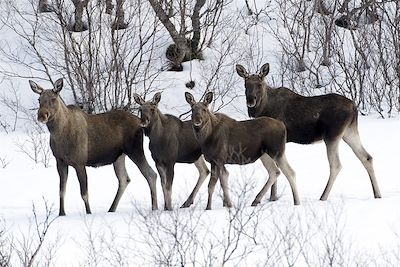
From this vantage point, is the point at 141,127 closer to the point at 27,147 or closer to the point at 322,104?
the point at 322,104

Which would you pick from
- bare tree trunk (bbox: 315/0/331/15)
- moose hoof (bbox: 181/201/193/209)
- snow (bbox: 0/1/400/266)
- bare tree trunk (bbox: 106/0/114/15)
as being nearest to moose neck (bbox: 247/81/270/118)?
snow (bbox: 0/1/400/266)

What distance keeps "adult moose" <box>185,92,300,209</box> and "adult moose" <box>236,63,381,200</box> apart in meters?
0.88

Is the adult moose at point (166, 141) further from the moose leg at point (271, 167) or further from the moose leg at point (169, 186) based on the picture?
the moose leg at point (271, 167)

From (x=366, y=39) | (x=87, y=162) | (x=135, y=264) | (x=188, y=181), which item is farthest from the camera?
(x=366, y=39)

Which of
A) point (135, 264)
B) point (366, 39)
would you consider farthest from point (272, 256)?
point (366, 39)

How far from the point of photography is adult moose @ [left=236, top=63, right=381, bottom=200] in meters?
13.3

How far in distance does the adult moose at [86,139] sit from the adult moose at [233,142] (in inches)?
42.2

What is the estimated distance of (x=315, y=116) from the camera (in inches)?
530

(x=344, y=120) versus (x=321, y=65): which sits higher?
(x=321, y=65)

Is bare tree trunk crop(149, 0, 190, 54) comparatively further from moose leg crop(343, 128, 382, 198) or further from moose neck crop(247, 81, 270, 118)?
moose leg crop(343, 128, 382, 198)

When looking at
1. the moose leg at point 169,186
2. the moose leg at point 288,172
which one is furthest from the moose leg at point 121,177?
the moose leg at point 288,172

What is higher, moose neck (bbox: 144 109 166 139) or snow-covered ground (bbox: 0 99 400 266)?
moose neck (bbox: 144 109 166 139)

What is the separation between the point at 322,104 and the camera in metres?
13.5

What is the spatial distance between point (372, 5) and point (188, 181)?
42.5ft
